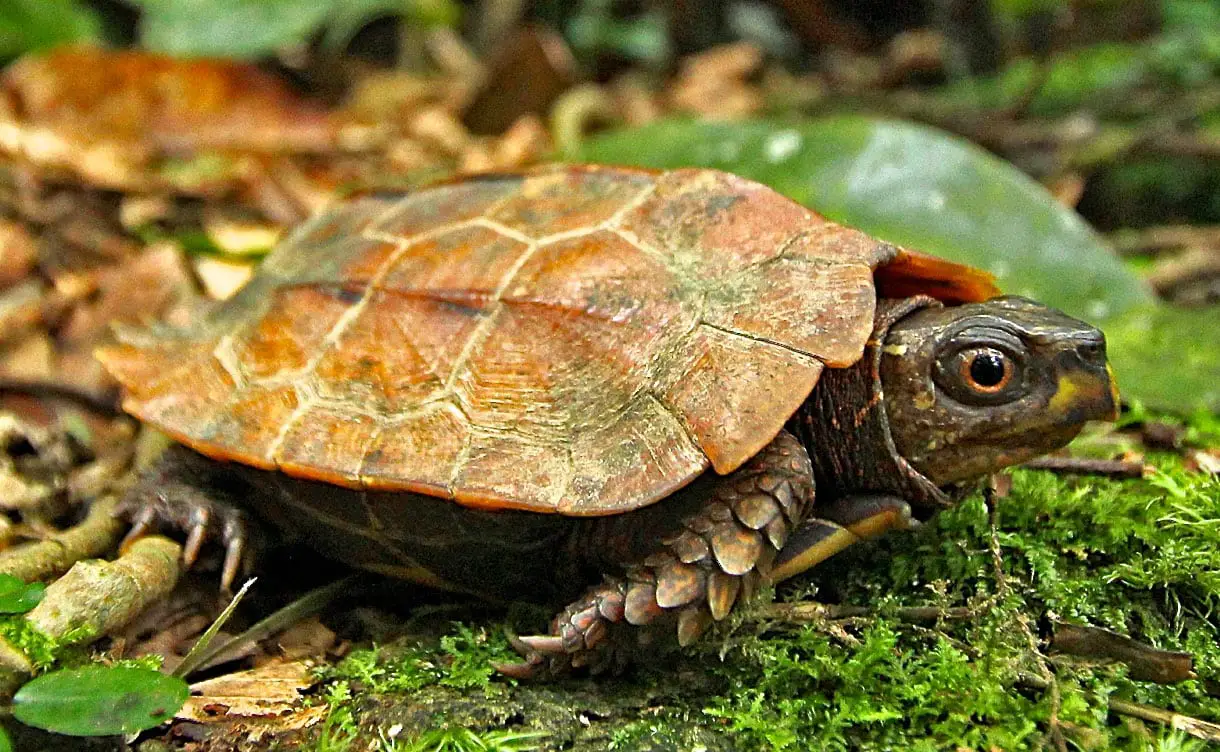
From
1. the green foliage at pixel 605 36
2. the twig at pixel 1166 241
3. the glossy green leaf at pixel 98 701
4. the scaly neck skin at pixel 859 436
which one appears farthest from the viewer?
the green foliage at pixel 605 36

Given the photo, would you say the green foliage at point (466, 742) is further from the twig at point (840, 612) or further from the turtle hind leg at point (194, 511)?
the turtle hind leg at point (194, 511)

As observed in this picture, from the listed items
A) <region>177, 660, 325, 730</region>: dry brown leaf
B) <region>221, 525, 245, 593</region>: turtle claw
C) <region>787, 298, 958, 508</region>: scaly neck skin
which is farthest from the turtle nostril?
<region>221, 525, 245, 593</region>: turtle claw

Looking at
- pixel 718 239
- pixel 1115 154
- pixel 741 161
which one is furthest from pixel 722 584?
pixel 1115 154

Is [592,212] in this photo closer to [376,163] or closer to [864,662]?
[864,662]

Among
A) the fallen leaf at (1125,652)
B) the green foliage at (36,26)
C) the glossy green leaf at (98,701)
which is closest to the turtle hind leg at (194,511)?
the glossy green leaf at (98,701)

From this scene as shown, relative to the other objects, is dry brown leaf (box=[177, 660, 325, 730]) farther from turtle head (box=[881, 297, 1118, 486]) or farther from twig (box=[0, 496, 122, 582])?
turtle head (box=[881, 297, 1118, 486])

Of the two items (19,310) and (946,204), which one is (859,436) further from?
(19,310)
